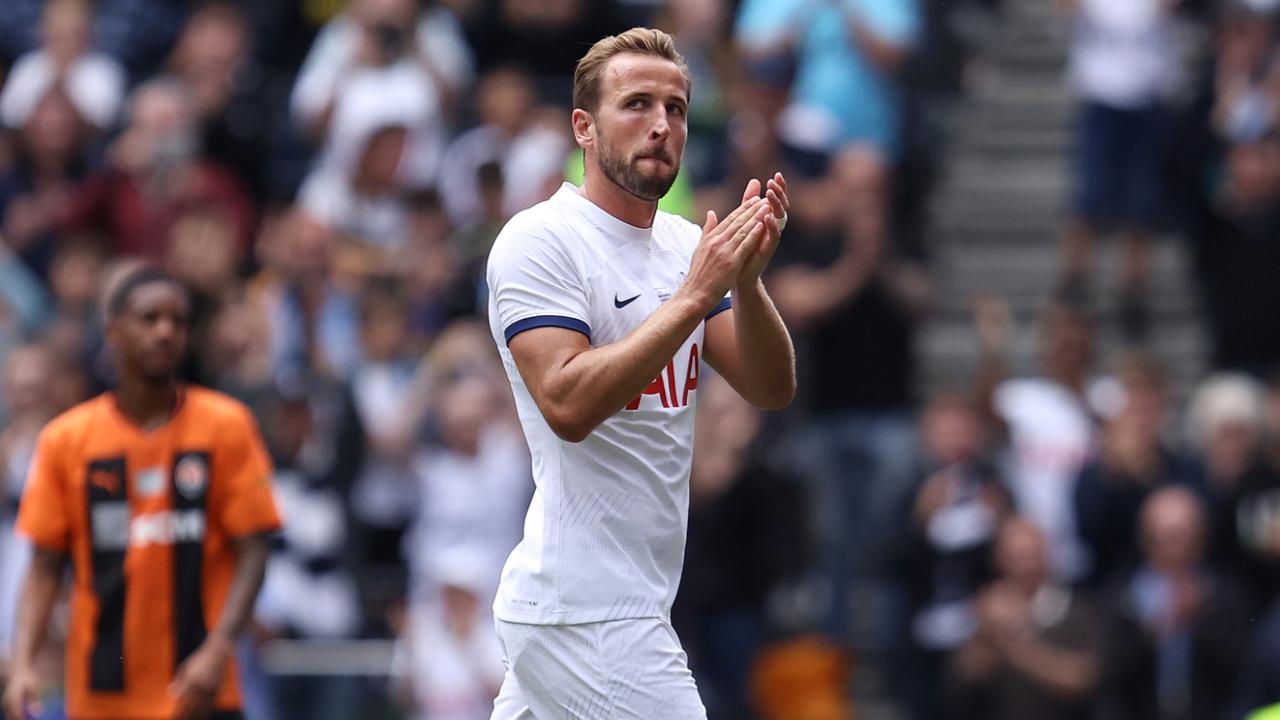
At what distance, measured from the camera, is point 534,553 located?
17.7 ft

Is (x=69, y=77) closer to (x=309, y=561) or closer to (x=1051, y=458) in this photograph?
(x=309, y=561)

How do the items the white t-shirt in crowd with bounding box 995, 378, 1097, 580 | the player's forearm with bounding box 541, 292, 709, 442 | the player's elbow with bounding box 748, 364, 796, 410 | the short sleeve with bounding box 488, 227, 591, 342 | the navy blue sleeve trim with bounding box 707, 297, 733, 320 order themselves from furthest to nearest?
the white t-shirt in crowd with bounding box 995, 378, 1097, 580, the navy blue sleeve trim with bounding box 707, 297, 733, 320, the player's elbow with bounding box 748, 364, 796, 410, the short sleeve with bounding box 488, 227, 591, 342, the player's forearm with bounding box 541, 292, 709, 442

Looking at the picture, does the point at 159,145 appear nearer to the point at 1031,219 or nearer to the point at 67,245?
the point at 67,245

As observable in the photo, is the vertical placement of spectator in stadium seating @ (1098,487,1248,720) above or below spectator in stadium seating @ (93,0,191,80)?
below

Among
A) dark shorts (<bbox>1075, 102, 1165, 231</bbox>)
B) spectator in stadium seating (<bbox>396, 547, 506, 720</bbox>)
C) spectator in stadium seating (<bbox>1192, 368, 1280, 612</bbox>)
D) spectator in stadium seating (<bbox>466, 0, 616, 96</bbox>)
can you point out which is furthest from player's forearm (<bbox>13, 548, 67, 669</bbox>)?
dark shorts (<bbox>1075, 102, 1165, 231</bbox>)

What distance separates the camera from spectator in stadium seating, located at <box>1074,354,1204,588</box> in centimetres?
1090

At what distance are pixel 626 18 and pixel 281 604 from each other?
198 inches

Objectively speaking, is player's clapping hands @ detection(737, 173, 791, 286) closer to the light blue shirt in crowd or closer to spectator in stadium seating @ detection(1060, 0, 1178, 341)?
the light blue shirt in crowd

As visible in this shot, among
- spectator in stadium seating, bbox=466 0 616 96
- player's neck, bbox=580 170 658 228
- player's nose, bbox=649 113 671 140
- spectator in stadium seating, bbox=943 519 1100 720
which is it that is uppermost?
spectator in stadium seating, bbox=466 0 616 96

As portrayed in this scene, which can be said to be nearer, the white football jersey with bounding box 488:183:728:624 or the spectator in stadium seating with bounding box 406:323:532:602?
the white football jersey with bounding box 488:183:728:624

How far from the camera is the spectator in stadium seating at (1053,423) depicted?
36.6ft

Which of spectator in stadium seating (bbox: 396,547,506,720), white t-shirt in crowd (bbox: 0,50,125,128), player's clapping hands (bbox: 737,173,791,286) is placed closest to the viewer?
player's clapping hands (bbox: 737,173,791,286)

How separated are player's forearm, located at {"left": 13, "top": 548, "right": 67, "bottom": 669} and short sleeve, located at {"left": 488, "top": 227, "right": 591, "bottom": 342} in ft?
8.90

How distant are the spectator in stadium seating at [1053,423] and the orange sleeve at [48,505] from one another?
5.54 m
